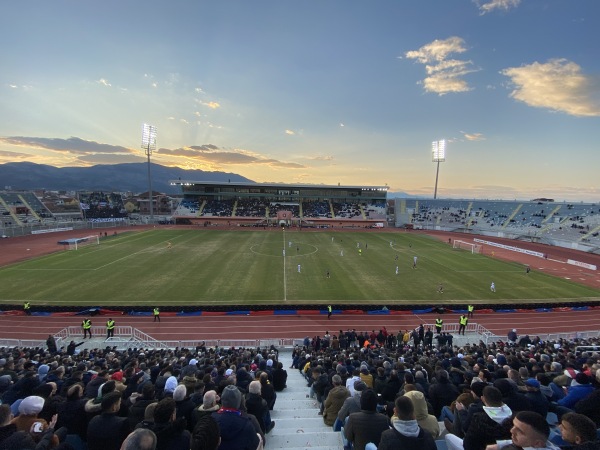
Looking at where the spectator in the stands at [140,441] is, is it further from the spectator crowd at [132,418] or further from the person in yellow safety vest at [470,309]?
the person in yellow safety vest at [470,309]

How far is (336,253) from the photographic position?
4519cm

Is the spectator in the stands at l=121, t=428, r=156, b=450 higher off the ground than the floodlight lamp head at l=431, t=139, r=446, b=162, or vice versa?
the floodlight lamp head at l=431, t=139, r=446, b=162

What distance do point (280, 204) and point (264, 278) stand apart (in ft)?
199

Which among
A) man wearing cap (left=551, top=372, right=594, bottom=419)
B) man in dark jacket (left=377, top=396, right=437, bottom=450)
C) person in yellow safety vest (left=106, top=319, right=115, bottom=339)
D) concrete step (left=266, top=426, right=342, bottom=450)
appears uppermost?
man in dark jacket (left=377, top=396, right=437, bottom=450)

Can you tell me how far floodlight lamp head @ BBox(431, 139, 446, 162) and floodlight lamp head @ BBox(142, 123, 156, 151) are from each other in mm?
73101

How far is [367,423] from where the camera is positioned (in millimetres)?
4359

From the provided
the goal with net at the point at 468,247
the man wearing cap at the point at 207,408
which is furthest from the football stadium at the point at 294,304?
the goal with net at the point at 468,247

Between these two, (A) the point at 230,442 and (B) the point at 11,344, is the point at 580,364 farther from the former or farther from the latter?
(B) the point at 11,344

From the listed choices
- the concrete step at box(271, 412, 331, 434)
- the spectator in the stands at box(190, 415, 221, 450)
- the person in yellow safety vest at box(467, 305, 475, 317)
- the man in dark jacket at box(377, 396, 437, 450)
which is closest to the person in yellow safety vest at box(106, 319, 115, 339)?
the concrete step at box(271, 412, 331, 434)

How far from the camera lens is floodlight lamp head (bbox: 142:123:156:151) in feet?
252

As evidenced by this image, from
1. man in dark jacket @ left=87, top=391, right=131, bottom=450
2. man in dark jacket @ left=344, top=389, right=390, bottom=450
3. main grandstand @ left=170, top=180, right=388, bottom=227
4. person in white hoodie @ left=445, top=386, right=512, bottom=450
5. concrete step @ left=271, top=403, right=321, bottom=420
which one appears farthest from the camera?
main grandstand @ left=170, top=180, right=388, bottom=227

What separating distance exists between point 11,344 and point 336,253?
34.9 m

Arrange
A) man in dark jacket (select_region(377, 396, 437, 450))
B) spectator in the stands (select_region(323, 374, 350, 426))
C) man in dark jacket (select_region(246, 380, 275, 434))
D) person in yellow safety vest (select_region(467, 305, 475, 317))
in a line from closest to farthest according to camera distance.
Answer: man in dark jacket (select_region(377, 396, 437, 450)) < man in dark jacket (select_region(246, 380, 275, 434)) < spectator in the stands (select_region(323, 374, 350, 426)) < person in yellow safety vest (select_region(467, 305, 475, 317))

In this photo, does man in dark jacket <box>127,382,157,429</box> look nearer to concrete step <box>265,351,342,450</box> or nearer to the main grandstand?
concrete step <box>265,351,342,450</box>
